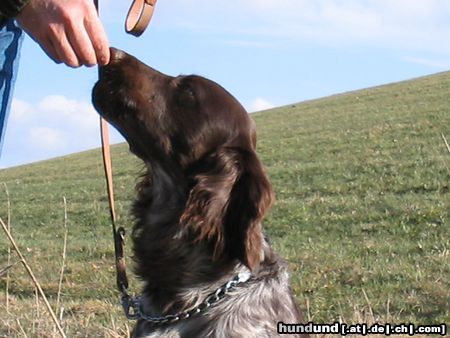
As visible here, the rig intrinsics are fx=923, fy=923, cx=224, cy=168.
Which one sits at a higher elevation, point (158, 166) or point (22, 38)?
point (22, 38)

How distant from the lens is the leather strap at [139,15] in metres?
4.26

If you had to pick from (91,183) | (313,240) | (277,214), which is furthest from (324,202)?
(91,183)

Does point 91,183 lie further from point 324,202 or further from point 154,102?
point 154,102

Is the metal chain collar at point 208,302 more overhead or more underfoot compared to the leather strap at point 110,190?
more underfoot

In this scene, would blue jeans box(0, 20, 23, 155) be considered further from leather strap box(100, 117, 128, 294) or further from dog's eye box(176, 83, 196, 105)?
dog's eye box(176, 83, 196, 105)

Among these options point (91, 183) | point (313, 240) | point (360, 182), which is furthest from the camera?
point (91, 183)

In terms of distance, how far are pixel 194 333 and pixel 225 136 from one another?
3.50 feet

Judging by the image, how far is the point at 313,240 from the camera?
1330 cm

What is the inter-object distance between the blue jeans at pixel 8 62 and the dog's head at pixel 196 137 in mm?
511

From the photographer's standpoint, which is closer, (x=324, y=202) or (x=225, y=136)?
(x=225, y=136)

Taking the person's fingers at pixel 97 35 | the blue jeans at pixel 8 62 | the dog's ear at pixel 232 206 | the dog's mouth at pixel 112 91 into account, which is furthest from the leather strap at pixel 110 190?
the person's fingers at pixel 97 35

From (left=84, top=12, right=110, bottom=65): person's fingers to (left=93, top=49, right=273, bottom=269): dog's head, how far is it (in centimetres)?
85

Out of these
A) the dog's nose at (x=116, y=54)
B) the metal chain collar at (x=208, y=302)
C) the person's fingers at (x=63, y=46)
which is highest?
the dog's nose at (x=116, y=54)

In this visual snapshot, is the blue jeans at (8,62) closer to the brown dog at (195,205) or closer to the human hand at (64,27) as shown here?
the brown dog at (195,205)
